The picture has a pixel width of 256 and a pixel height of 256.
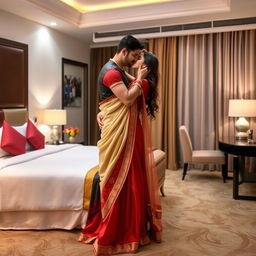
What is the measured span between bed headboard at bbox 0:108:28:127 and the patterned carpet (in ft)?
5.96

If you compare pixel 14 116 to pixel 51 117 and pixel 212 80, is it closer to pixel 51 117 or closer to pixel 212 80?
pixel 51 117

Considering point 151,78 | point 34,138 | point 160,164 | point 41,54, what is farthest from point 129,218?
point 41,54

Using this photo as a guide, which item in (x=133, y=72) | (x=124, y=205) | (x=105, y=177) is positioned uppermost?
(x=133, y=72)

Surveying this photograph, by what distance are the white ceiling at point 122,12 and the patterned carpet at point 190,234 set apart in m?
2.68

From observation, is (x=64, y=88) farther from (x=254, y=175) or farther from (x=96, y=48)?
(x=254, y=175)

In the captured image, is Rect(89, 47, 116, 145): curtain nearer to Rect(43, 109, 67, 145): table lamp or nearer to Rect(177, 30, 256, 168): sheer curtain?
Rect(177, 30, 256, 168): sheer curtain

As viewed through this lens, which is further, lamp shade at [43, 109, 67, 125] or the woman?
lamp shade at [43, 109, 67, 125]

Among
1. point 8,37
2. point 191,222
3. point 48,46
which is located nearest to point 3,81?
point 8,37

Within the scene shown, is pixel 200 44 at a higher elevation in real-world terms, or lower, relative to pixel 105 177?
higher

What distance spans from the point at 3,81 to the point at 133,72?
2740 mm

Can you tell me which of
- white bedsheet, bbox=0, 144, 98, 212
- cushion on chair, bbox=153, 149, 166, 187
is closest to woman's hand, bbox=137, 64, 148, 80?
white bedsheet, bbox=0, 144, 98, 212

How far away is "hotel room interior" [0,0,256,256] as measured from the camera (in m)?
2.79

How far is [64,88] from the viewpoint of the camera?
5988mm

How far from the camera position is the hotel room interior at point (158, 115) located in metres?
2.79
